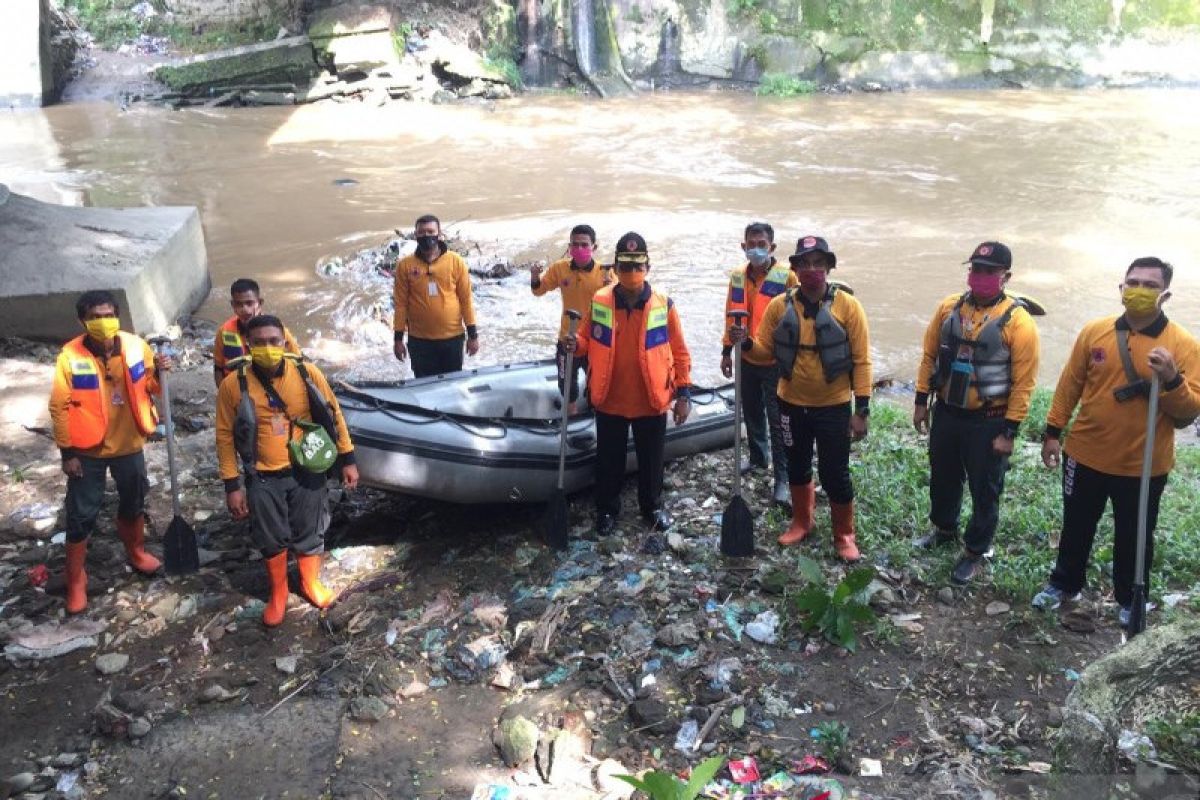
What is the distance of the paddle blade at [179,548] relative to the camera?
491 centimetres

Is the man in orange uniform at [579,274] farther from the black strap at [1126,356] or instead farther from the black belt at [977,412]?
the black strap at [1126,356]

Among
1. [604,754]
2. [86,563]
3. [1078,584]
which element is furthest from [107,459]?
[1078,584]

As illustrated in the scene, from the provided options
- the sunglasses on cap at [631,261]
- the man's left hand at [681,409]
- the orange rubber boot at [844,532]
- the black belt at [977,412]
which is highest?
the sunglasses on cap at [631,261]

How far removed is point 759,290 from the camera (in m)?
5.45

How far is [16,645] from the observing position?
4.43 meters

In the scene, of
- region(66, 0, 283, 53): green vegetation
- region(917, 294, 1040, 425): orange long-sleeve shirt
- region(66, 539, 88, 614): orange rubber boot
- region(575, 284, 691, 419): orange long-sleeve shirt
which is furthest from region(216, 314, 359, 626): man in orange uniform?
region(66, 0, 283, 53): green vegetation

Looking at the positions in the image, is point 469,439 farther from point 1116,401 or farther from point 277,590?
point 1116,401

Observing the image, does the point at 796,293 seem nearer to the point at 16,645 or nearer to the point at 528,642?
the point at 528,642

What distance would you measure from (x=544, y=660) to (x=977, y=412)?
A: 7.52 feet

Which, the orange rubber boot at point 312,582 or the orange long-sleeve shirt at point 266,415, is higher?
the orange long-sleeve shirt at point 266,415

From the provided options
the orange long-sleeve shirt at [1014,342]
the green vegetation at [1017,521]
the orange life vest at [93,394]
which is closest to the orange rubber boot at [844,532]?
the green vegetation at [1017,521]

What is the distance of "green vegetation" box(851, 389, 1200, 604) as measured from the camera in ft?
15.2

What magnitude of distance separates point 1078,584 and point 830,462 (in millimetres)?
1247

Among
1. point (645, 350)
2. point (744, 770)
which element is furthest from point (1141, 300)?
point (744, 770)
